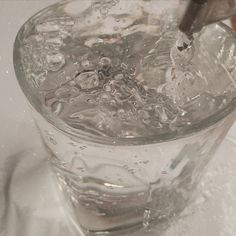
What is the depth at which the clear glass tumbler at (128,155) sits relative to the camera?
293mm

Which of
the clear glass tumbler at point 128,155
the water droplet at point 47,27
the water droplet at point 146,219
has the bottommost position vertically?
the water droplet at point 146,219

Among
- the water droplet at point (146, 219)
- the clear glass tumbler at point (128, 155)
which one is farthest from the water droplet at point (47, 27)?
the water droplet at point (146, 219)

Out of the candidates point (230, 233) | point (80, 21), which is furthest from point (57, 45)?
point (230, 233)

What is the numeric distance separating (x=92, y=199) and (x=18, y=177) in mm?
69

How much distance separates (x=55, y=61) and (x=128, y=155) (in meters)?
0.10

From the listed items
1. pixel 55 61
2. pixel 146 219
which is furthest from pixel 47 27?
pixel 146 219

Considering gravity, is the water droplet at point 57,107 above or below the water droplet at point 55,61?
below

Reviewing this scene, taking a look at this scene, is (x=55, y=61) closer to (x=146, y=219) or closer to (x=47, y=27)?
(x=47, y=27)

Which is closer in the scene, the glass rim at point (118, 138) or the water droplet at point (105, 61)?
A: the glass rim at point (118, 138)

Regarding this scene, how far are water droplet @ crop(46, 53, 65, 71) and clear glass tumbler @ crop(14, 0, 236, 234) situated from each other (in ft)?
0.08

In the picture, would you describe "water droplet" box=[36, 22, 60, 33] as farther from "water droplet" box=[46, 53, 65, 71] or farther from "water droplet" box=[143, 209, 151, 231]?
"water droplet" box=[143, 209, 151, 231]

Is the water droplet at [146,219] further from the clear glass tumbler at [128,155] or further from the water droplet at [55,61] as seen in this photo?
the water droplet at [55,61]

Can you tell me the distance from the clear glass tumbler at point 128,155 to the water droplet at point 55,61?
0.08 ft

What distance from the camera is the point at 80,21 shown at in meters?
0.38
